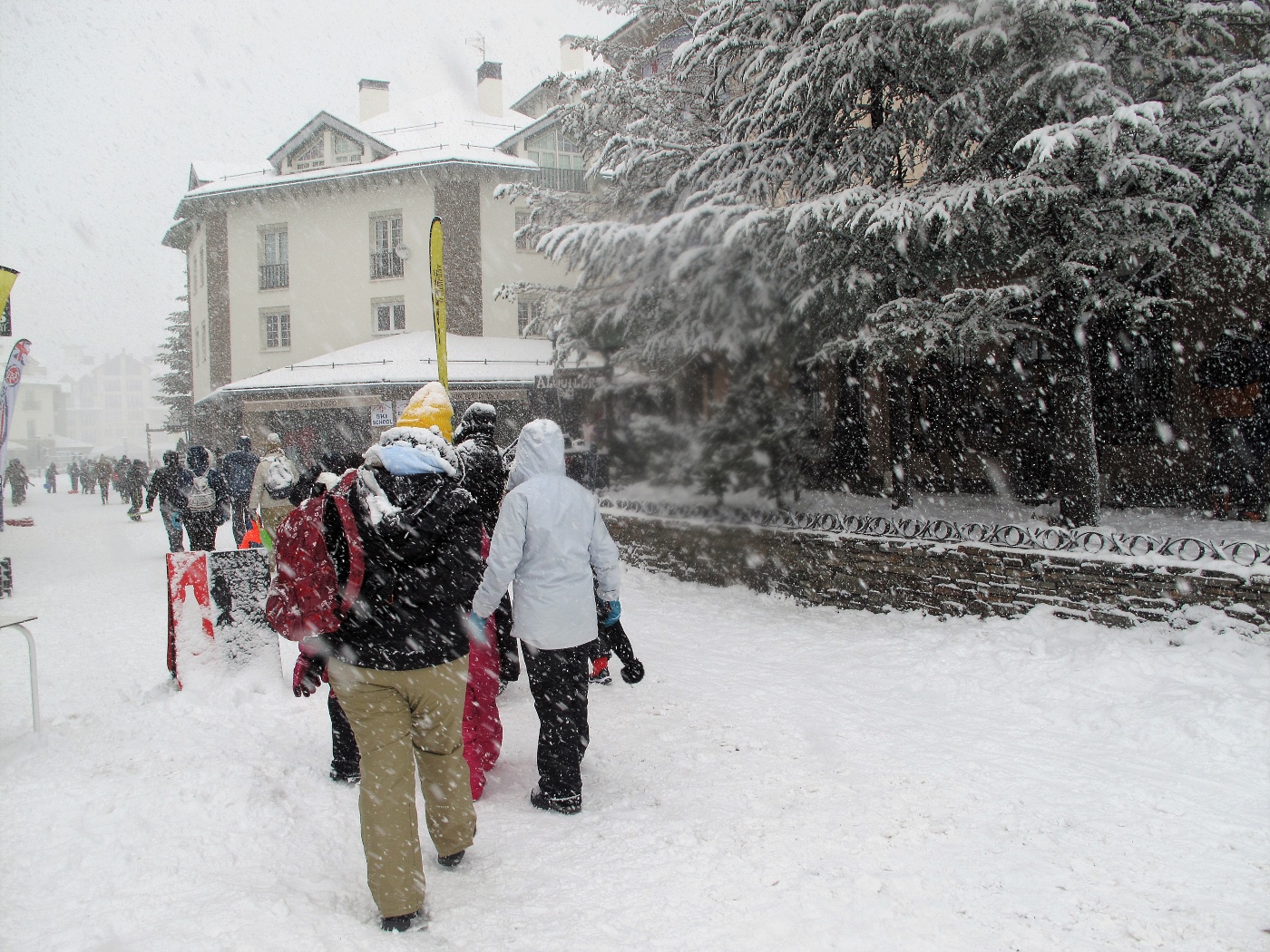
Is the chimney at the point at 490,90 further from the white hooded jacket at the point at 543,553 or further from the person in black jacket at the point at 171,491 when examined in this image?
the white hooded jacket at the point at 543,553

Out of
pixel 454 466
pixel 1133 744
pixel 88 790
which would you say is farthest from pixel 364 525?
pixel 1133 744

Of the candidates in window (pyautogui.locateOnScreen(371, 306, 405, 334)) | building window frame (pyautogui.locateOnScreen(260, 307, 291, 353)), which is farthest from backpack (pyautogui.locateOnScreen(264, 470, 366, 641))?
building window frame (pyautogui.locateOnScreen(260, 307, 291, 353))

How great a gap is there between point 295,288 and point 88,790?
82.7ft

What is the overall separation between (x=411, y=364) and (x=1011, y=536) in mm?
18362

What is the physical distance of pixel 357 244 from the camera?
26.1 m

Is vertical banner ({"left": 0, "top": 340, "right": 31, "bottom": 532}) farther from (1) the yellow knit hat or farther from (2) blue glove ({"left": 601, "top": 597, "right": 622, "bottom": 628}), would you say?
(2) blue glove ({"left": 601, "top": 597, "right": 622, "bottom": 628})

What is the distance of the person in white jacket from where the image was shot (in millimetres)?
4008

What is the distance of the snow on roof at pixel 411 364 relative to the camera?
22.3 meters

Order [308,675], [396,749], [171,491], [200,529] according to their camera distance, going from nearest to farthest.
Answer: [396,749] < [308,675] < [200,529] < [171,491]

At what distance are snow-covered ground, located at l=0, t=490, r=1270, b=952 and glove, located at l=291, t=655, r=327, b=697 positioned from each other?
0.73m

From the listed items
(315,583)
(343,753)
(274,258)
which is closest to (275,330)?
(274,258)

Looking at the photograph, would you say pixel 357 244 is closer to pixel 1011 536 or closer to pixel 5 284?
pixel 5 284

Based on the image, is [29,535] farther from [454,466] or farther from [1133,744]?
[1133,744]

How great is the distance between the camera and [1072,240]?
753 cm
